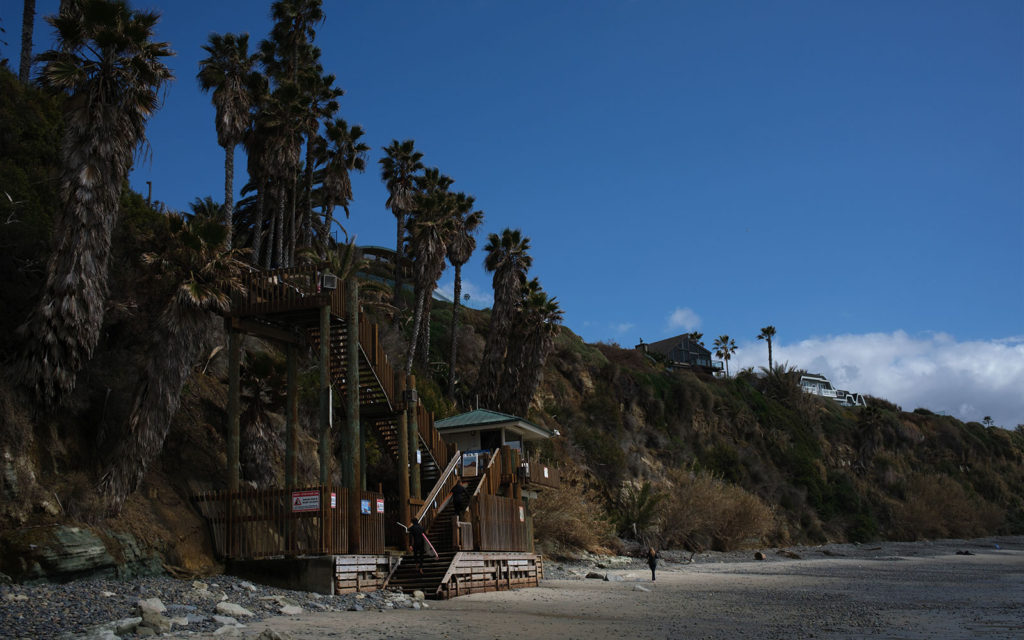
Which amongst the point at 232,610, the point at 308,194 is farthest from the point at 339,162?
the point at 232,610

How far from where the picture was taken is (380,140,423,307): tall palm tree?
39.7 metres

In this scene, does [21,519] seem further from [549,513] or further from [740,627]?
[549,513]

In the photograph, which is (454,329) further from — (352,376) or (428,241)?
(352,376)

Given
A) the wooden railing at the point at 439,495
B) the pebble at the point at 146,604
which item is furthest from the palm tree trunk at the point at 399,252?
the pebble at the point at 146,604

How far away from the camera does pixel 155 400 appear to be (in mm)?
15617

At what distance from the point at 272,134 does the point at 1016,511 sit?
74971 mm

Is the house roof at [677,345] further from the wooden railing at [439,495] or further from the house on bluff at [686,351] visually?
the wooden railing at [439,495]

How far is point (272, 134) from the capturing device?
33000 mm

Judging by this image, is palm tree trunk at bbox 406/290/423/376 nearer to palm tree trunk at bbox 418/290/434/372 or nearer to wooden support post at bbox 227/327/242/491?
palm tree trunk at bbox 418/290/434/372

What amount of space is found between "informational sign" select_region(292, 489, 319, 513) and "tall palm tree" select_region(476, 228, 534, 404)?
893 inches

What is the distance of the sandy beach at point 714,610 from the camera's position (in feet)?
37.8

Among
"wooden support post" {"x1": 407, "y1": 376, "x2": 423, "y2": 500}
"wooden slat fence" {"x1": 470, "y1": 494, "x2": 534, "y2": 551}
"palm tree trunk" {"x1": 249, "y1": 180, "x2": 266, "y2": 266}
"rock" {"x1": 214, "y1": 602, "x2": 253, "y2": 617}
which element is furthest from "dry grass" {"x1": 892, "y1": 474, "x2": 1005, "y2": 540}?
"rock" {"x1": 214, "y1": 602, "x2": 253, "y2": 617}

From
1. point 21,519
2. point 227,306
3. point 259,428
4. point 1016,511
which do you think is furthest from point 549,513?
point 1016,511

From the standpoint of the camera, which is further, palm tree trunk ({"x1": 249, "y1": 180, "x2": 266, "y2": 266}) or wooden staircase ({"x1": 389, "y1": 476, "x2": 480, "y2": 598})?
palm tree trunk ({"x1": 249, "y1": 180, "x2": 266, "y2": 266})
